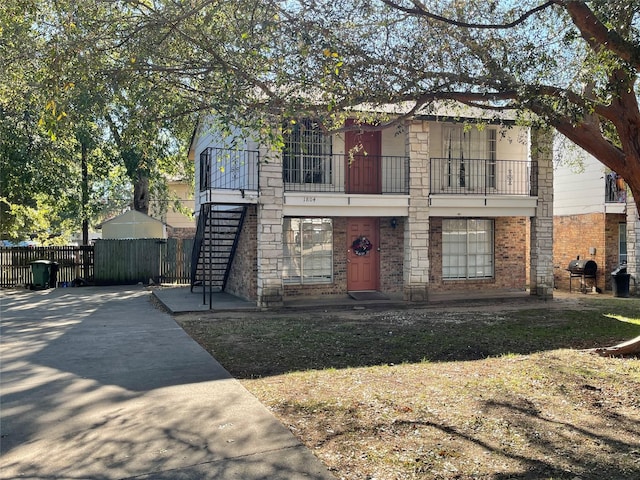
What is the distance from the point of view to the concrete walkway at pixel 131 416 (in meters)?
4.29

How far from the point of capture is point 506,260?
1712 cm

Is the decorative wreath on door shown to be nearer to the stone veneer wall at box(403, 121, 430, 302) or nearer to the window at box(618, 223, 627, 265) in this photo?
the stone veneer wall at box(403, 121, 430, 302)

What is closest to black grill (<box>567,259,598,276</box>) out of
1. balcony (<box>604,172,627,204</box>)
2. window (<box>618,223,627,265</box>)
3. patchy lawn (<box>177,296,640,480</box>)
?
window (<box>618,223,627,265</box>)

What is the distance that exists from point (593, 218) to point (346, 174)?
30.4 feet

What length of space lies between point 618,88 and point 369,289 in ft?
31.7

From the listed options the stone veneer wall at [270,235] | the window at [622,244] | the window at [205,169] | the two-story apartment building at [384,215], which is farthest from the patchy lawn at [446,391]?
the window at [622,244]

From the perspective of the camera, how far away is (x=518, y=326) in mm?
11188

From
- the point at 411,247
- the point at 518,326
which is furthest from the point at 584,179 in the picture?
the point at 518,326

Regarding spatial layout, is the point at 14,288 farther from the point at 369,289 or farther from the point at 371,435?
Answer: the point at 371,435

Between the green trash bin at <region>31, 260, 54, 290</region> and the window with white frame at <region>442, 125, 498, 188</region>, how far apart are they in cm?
1399

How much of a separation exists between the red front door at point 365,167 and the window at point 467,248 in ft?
8.70

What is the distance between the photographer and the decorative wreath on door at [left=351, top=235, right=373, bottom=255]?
15852 millimetres

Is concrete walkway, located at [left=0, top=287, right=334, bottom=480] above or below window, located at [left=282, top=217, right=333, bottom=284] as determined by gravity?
below

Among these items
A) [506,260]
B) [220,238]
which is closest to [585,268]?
[506,260]
